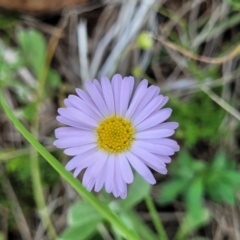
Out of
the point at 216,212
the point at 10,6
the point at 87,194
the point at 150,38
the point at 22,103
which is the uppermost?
the point at 10,6

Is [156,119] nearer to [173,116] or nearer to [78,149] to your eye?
[78,149]

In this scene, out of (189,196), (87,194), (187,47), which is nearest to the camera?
(87,194)

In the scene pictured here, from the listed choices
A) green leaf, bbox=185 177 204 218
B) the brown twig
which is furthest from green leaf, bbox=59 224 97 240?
the brown twig

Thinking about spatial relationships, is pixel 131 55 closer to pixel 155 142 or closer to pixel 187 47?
pixel 187 47

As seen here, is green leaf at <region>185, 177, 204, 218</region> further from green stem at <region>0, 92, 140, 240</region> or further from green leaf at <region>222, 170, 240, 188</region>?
green stem at <region>0, 92, 140, 240</region>

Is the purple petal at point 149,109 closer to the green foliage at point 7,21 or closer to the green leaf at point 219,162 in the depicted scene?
the green leaf at point 219,162

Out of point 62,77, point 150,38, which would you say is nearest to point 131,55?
point 150,38

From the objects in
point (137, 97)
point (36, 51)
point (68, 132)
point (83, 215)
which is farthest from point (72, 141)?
point (36, 51)
